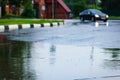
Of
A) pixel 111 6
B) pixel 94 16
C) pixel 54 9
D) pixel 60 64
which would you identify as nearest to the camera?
pixel 60 64

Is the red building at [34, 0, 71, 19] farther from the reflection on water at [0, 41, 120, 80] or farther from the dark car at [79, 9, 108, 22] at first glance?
the reflection on water at [0, 41, 120, 80]

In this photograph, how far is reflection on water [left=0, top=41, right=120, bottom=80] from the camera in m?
9.07

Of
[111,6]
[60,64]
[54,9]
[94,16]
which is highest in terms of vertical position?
[60,64]

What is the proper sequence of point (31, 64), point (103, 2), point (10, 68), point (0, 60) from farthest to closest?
point (103, 2)
point (0, 60)
point (31, 64)
point (10, 68)

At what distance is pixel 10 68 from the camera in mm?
10086

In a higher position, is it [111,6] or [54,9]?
[54,9]

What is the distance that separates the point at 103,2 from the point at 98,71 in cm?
6862

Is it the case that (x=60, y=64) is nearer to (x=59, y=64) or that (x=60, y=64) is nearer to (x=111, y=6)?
(x=59, y=64)

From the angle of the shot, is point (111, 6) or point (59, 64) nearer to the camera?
point (59, 64)

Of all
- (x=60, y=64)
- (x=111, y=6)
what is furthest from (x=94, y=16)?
(x=60, y=64)

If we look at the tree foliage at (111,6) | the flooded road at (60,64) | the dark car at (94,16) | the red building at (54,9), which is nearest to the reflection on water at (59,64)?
the flooded road at (60,64)

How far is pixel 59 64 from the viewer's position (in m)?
10.8

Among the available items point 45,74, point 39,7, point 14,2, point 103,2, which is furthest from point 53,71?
point 103,2

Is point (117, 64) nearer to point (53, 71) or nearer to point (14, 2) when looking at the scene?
point (53, 71)
